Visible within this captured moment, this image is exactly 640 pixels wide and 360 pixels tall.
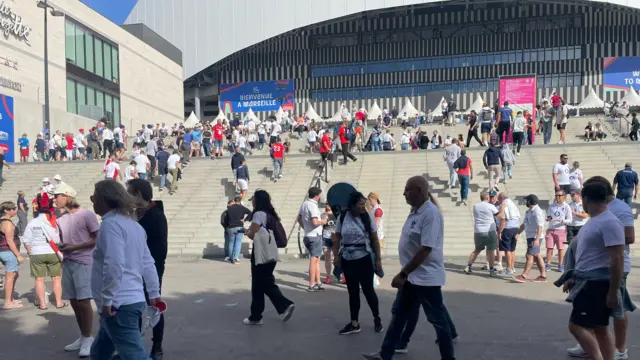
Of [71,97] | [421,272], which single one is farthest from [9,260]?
[71,97]

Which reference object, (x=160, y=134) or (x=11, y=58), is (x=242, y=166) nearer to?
(x=160, y=134)

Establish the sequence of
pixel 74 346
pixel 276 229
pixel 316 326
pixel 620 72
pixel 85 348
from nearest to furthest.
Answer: pixel 85 348, pixel 74 346, pixel 316 326, pixel 276 229, pixel 620 72

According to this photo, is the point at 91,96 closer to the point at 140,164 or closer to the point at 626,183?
the point at 140,164

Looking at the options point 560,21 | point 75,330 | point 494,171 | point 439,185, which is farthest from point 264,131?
point 560,21

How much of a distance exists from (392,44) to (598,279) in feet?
204

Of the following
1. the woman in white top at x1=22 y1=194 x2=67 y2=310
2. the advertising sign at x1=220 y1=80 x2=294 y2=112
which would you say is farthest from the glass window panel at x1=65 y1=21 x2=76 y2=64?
the woman in white top at x1=22 y1=194 x2=67 y2=310

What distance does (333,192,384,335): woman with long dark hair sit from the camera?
6.11m

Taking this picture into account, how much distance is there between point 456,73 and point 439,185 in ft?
162

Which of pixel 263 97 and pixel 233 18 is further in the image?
pixel 263 97

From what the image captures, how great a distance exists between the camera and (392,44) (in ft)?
210

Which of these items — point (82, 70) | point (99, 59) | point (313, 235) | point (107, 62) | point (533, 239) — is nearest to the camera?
point (313, 235)

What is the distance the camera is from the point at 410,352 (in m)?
5.51

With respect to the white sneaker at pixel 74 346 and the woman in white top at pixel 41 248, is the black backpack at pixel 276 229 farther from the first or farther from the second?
the woman in white top at pixel 41 248

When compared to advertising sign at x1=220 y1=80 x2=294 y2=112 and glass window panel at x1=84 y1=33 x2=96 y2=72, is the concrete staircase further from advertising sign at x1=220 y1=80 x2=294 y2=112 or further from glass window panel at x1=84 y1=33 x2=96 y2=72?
advertising sign at x1=220 y1=80 x2=294 y2=112
